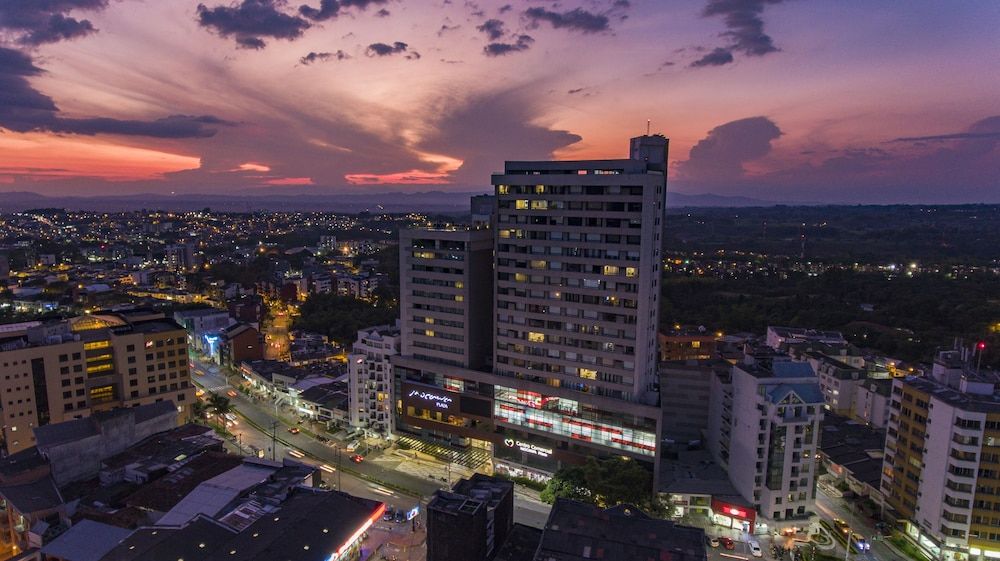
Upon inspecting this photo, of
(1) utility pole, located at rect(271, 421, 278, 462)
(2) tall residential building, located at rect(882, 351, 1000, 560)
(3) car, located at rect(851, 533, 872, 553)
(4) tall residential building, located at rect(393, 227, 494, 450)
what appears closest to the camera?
(2) tall residential building, located at rect(882, 351, 1000, 560)

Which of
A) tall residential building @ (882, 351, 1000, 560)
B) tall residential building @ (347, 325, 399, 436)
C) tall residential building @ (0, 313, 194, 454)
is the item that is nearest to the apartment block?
tall residential building @ (347, 325, 399, 436)

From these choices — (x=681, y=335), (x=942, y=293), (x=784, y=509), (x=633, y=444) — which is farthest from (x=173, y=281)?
(x=942, y=293)

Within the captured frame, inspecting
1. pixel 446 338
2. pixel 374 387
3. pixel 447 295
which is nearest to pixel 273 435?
pixel 374 387

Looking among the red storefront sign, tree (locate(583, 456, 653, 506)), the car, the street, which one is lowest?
the street

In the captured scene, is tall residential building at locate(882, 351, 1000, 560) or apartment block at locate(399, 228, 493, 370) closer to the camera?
tall residential building at locate(882, 351, 1000, 560)

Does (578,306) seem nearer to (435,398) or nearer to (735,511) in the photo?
(435,398)

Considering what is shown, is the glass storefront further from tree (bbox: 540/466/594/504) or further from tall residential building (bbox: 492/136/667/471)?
tree (bbox: 540/466/594/504)

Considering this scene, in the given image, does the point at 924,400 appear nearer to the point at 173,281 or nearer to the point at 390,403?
the point at 390,403
